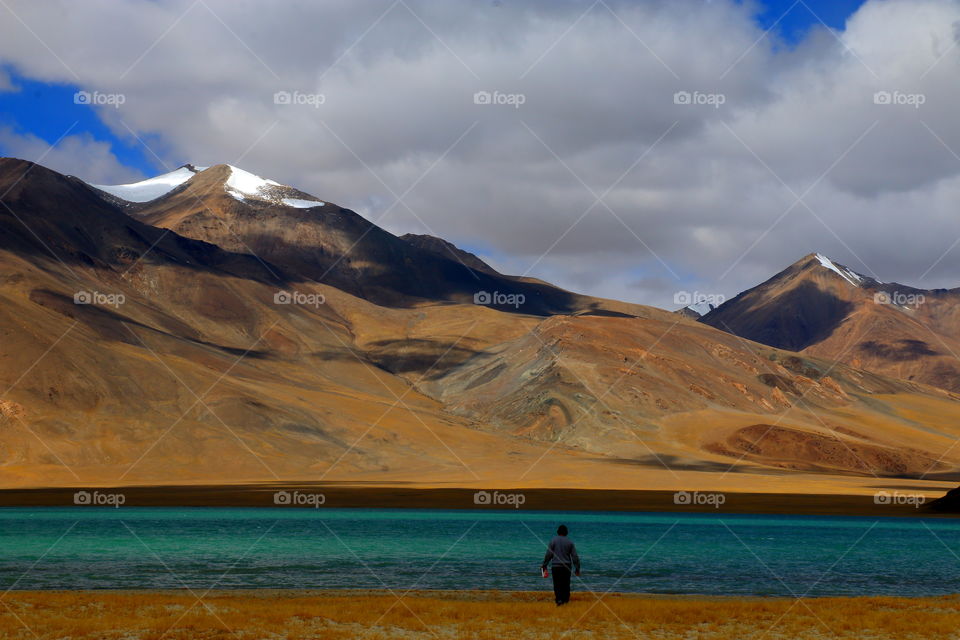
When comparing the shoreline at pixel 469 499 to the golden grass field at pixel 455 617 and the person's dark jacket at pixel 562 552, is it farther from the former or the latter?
the person's dark jacket at pixel 562 552

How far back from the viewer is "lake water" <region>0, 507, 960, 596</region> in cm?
3616

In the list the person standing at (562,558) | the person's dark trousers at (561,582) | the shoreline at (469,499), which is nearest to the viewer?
the person standing at (562,558)

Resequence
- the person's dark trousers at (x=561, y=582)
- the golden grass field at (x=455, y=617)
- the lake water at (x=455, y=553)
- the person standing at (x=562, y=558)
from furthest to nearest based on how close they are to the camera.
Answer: the lake water at (x=455, y=553), the person's dark trousers at (x=561, y=582), the person standing at (x=562, y=558), the golden grass field at (x=455, y=617)

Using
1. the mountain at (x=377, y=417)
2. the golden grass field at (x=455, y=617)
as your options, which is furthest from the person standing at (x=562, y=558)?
the mountain at (x=377, y=417)

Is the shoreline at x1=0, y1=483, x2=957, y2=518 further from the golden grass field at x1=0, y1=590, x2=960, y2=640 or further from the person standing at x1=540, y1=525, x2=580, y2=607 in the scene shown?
the person standing at x1=540, y1=525, x2=580, y2=607

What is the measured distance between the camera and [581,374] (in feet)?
568

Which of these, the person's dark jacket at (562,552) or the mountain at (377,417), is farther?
the mountain at (377,417)

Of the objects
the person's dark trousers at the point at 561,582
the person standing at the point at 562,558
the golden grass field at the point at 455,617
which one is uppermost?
the person standing at the point at 562,558

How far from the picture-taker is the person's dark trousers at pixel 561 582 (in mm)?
26938

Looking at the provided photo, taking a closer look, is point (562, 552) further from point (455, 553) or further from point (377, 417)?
point (377, 417)

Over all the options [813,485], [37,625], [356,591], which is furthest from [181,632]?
[813,485]

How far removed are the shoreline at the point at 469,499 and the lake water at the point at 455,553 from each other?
12.1 m

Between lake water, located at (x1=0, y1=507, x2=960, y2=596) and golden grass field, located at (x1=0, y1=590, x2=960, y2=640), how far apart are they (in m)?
4.58

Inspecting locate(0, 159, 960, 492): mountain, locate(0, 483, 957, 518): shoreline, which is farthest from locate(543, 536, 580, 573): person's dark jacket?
locate(0, 159, 960, 492): mountain
